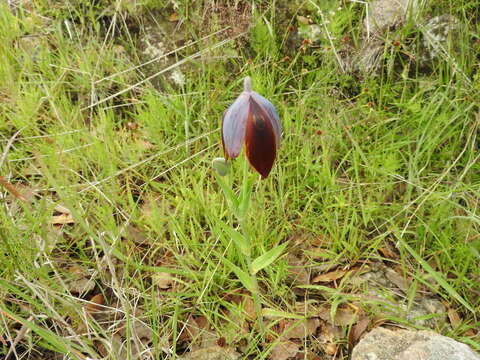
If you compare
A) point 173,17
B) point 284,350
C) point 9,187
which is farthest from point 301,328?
point 173,17

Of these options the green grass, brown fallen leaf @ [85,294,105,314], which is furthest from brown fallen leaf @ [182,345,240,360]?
brown fallen leaf @ [85,294,105,314]

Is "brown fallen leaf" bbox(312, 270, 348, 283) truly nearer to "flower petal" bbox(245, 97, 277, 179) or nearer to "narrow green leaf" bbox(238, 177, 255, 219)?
"narrow green leaf" bbox(238, 177, 255, 219)

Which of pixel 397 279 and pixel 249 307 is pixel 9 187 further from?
pixel 397 279

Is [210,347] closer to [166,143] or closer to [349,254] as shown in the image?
[349,254]

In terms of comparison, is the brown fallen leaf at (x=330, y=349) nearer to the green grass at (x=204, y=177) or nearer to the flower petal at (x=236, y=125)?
the green grass at (x=204, y=177)

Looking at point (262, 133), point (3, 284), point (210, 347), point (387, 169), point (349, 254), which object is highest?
point (262, 133)

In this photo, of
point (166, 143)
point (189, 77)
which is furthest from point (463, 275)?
point (189, 77)
